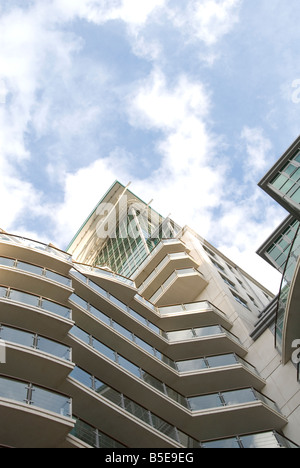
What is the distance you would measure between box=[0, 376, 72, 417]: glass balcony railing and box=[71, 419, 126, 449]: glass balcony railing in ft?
1.95

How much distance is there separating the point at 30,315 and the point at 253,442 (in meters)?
8.36

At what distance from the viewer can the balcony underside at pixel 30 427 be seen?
11734 millimetres

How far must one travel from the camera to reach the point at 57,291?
61.4 ft

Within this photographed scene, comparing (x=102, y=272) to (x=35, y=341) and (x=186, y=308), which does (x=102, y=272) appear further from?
(x=35, y=341)

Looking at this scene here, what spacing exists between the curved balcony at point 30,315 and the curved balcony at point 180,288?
12001 millimetres

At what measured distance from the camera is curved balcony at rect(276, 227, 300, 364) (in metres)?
16.9

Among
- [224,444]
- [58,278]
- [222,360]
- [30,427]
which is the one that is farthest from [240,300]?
[30,427]

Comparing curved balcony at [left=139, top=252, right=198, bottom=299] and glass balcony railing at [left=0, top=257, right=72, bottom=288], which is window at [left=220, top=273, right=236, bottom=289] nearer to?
curved balcony at [left=139, top=252, right=198, bottom=299]

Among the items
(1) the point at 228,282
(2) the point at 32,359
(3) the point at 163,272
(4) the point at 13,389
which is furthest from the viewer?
(1) the point at 228,282

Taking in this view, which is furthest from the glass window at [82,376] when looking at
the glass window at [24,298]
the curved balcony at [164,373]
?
the glass window at [24,298]

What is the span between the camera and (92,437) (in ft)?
42.0

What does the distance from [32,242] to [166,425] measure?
32.6 ft
